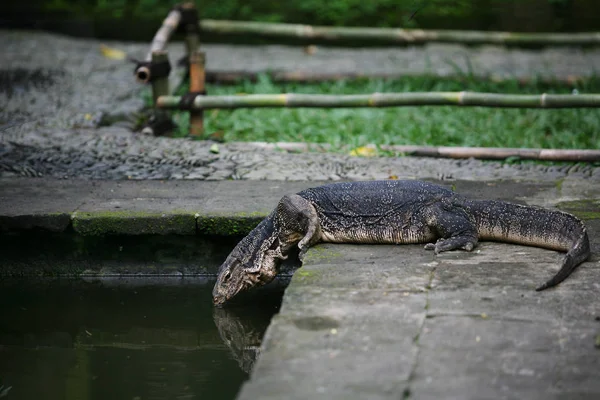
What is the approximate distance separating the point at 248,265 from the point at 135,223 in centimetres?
103

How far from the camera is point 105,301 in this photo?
5.89 m

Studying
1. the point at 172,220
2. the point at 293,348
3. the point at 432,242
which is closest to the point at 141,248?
the point at 172,220

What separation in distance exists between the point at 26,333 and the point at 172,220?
119 cm

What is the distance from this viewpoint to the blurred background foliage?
11797 millimetres

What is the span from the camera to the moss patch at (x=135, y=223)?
19.4 ft

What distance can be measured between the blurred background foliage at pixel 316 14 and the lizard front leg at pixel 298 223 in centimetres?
708

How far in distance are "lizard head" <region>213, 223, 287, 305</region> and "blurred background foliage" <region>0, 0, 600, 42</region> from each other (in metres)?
7.16

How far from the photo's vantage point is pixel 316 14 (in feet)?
41.1

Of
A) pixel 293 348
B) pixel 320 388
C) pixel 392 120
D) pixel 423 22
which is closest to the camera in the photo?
pixel 320 388

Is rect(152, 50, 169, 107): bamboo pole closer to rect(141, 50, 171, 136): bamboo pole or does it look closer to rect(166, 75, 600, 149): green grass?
rect(141, 50, 171, 136): bamboo pole

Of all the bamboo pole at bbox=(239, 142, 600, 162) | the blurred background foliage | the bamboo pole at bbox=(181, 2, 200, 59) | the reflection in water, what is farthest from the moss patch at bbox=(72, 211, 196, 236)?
the blurred background foliage

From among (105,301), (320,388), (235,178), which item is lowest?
(105,301)

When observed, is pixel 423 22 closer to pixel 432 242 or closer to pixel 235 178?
pixel 235 178

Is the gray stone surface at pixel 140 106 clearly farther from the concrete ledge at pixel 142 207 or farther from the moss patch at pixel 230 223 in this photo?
the moss patch at pixel 230 223
